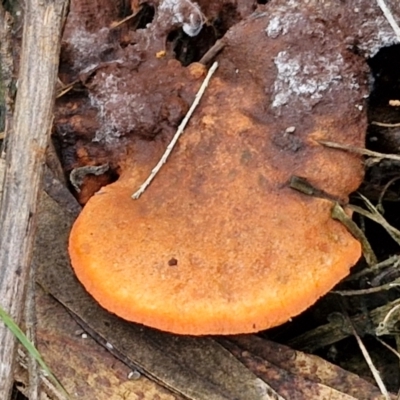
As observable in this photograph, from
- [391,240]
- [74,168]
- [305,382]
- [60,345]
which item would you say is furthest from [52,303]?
[391,240]

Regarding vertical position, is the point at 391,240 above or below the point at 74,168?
below

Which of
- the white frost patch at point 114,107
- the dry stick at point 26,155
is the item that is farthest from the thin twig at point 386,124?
the dry stick at point 26,155

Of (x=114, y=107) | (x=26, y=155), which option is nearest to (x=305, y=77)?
(x=114, y=107)

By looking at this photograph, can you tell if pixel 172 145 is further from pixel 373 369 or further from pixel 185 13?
pixel 373 369

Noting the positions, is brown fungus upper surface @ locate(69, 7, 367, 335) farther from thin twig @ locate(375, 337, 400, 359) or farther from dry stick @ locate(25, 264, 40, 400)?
thin twig @ locate(375, 337, 400, 359)

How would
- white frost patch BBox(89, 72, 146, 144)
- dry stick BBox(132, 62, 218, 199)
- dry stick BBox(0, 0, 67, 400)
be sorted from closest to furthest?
dry stick BBox(0, 0, 67, 400)
dry stick BBox(132, 62, 218, 199)
white frost patch BBox(89, 72, 146, 144)

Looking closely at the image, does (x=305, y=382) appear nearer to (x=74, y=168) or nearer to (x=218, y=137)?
(x=218, y=137)

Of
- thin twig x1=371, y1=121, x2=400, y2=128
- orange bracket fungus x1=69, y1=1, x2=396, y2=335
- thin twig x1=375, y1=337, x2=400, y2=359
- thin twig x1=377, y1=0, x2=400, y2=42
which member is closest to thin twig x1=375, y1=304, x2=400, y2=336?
thin twig x1=375, y1=337, x2=400, y2=359
